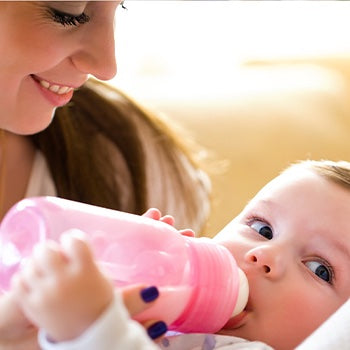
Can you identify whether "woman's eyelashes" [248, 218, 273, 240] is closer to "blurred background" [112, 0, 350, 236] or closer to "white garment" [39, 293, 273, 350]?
"white garment" [39, 293, 273, 350]

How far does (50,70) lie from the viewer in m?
1.10

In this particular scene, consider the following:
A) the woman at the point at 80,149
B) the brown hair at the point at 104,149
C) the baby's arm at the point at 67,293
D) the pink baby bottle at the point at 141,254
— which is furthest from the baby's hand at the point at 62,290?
the brown hair at the point at 104,149

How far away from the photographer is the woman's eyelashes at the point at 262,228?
1.00 meters

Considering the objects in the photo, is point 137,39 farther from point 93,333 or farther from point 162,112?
point 93,333

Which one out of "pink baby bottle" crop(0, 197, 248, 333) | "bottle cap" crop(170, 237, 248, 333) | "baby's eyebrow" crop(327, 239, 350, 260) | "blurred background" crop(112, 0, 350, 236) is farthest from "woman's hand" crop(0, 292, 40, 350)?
"blurred background" crop(112, 0, 350, 236)

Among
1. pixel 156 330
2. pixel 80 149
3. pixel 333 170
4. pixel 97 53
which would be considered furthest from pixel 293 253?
pixel 80 149

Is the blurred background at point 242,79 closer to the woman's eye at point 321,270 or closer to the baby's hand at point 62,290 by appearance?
the woman's eye at point 321,270

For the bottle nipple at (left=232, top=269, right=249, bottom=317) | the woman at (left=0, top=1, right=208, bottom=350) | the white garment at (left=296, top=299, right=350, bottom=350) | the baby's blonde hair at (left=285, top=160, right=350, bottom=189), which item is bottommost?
the woman at (left=0, top=1, right=208, bottom=350)

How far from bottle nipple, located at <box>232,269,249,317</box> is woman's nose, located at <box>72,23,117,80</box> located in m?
0.36

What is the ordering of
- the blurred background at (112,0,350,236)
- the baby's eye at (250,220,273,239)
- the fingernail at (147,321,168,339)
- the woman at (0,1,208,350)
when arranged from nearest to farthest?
1. the fingernail at (147,321,168,339)
2. the baby's eye at (250,220,273,239)
3. the woman at (0,1,208,350)
4. the blurred background at (112,0,350,236)

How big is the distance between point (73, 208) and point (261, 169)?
1121mm

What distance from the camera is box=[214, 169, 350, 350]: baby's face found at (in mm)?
915

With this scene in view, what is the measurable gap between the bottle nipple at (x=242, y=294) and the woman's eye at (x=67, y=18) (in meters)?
0.38

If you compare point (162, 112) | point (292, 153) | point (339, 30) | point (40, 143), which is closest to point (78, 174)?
point (40, 143)
